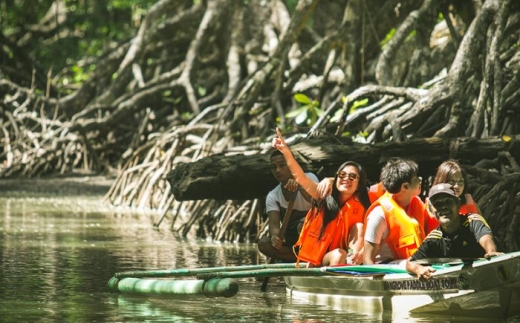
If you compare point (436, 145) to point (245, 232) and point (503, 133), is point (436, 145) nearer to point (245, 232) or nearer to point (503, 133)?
point (503, 133)

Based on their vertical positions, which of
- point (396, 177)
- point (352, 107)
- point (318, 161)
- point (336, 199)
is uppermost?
point (352, 107)

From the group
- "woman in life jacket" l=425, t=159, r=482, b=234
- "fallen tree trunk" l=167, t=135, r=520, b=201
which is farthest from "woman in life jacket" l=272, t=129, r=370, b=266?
"fallen tree trunk" l=167, t=135, r=520, b=201

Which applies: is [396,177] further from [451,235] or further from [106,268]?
[106,268]

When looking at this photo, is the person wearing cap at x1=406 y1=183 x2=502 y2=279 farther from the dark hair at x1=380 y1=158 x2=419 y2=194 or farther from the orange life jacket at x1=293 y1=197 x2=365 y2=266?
the orange life jacket at x1=293 y1=197 x2=365 y2=266

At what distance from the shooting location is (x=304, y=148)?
9.90m

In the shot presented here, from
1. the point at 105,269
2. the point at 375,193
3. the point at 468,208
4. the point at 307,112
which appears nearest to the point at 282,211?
the point at 375,193

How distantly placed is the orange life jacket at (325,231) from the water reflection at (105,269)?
316mm

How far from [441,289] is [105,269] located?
3.35 metres

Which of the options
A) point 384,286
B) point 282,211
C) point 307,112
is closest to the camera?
point 384,286

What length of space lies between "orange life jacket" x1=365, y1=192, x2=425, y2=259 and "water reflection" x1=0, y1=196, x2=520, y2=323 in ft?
1.59

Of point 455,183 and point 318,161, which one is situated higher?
point 318,161

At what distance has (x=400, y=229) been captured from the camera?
23.1 feet

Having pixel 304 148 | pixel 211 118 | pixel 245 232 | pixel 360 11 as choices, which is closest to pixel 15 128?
pixel 211 118

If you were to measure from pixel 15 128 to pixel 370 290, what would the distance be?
43.5ft
